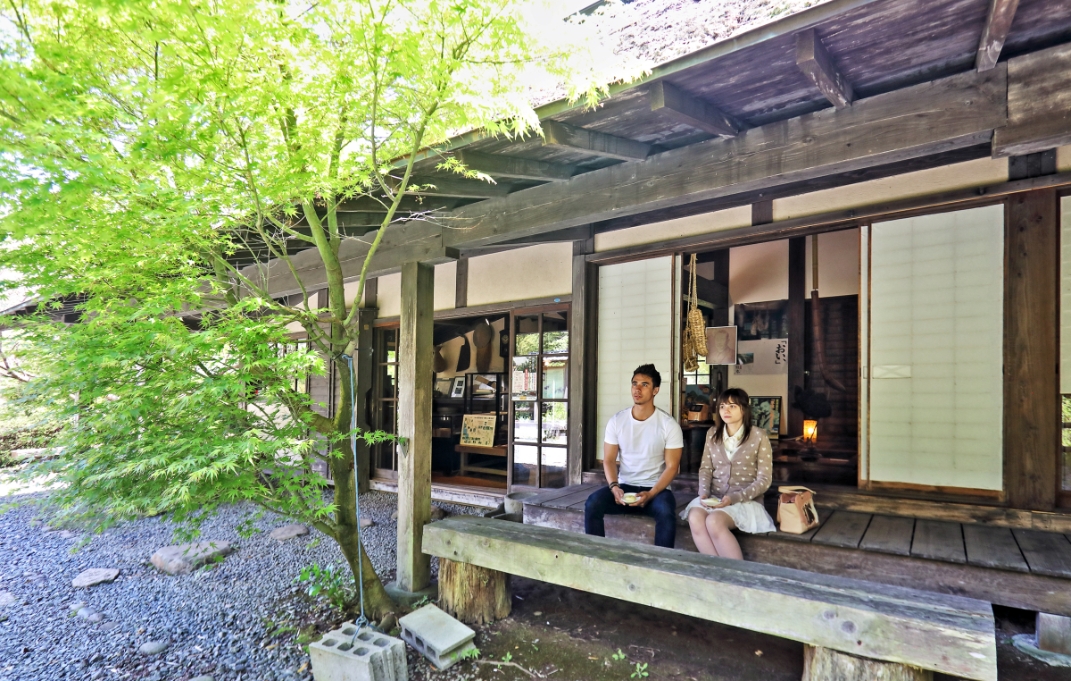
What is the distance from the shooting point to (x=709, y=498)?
3.12 metres

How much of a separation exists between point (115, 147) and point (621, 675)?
10.1 ft

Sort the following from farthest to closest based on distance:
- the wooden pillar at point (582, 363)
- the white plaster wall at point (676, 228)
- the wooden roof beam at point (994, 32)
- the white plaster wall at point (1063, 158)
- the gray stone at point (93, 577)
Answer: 1. the wooden pillar at point (582, 363)
2. the gray stone at point (93, 577)
3. the white plaster wall at point (676, 228)
4. the white plaster wall at point (1063, 158)
5. the wooden roof beam at point (994, 32)

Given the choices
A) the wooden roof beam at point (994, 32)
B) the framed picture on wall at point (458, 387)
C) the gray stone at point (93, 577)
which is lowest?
the gray stone at point (93, 577)

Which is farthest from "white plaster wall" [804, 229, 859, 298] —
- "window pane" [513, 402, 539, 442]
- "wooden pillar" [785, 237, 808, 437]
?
"window pane" [513, 402, 539, 442]

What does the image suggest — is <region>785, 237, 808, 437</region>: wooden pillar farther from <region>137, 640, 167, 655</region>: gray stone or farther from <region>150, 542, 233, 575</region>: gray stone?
<region>137, 640, 167, 655</region>: gray stone

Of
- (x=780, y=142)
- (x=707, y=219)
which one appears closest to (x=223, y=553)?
(x=707, y=219)

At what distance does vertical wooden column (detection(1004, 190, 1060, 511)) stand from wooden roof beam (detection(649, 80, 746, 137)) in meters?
1.74

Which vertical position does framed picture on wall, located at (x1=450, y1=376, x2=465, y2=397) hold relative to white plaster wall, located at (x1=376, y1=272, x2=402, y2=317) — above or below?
below

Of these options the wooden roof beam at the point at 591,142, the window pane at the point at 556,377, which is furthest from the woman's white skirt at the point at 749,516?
the window pane at the point at 556,377

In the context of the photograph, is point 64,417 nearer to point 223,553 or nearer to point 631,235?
point 223,553

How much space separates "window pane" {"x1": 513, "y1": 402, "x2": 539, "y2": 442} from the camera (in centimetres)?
516

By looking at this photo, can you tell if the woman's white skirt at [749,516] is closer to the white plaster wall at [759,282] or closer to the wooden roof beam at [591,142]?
the wooden roof beam at [591,142]

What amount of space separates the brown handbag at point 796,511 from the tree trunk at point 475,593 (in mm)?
1533

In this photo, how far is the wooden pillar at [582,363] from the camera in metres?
4.53
